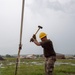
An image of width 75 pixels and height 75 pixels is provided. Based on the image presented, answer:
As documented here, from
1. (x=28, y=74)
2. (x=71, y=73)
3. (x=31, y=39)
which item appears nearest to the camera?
(x=31, y=39)

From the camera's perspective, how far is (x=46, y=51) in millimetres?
15055

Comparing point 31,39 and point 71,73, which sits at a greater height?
point 31,39

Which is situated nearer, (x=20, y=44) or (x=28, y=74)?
(x=20, y=44)

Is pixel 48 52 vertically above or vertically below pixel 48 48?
below

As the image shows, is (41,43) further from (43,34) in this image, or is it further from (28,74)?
(28,74)

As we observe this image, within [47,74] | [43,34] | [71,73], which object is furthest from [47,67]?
[71,73]

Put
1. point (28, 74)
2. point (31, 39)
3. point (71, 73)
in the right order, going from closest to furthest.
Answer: point (31, 39)
point (28, 74)
point (71, 73)

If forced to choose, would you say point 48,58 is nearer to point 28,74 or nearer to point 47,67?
point 47,67

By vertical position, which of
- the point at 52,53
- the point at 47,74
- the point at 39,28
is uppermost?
the point at 39,28

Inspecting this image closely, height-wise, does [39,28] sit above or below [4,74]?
above

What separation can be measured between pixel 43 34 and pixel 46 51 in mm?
977

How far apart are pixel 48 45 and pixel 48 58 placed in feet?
2.17

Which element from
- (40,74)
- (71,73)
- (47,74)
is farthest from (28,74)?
(47,74)

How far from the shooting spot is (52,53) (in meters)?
15.1
